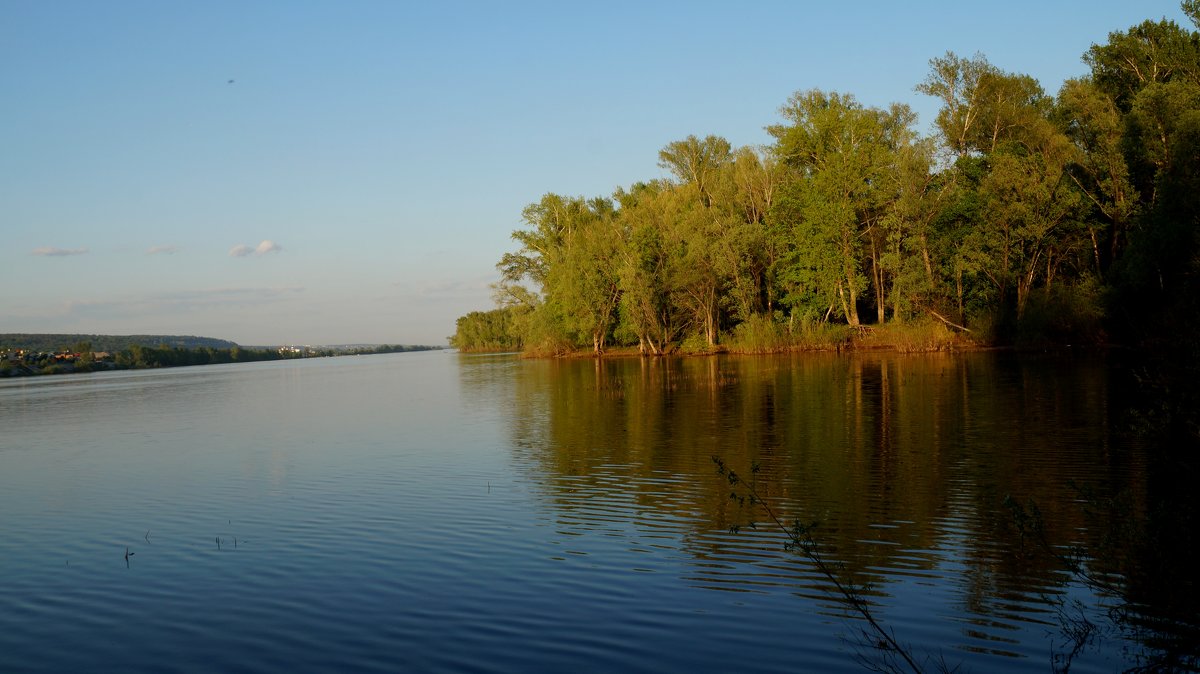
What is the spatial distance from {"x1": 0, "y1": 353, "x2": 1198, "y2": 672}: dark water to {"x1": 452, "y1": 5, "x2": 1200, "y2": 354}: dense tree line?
906 inches

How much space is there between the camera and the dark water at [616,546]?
7.83 m

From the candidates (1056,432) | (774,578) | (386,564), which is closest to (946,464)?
(1056,432)

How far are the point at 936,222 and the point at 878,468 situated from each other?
44175mm

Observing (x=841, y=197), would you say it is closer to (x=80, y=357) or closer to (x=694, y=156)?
(x=694, y=156)

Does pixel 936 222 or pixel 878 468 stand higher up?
pixel 936 222

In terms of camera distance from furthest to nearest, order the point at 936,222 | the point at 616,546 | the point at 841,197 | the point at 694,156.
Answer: the point at 694,156
the point at 841,197
the point at 936,222
the point at 616,546

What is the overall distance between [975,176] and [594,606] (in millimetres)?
55877

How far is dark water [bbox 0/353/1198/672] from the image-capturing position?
783 cm

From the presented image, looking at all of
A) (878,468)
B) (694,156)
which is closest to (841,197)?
(694,156)

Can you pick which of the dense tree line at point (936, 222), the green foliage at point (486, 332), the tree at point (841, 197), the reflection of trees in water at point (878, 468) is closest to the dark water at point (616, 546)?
the reflection of trees in water at point (878, 468)

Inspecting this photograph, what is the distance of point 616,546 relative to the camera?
455 inches

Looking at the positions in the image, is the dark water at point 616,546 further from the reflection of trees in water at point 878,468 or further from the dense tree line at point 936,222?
the dense tree line at point 936,222

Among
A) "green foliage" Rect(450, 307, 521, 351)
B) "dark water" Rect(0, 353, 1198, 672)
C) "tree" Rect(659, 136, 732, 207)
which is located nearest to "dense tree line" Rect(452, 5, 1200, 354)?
"tree" Rect(659, 136, 732, 207)

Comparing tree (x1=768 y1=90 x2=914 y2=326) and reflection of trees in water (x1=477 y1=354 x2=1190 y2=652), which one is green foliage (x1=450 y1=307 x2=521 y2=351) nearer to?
tree (x1=768 y1=90 x2=914 y2=326)
